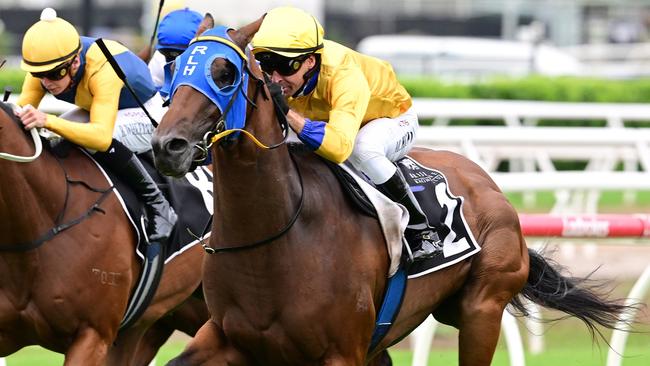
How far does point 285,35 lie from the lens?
440cm

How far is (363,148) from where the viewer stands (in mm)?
4840

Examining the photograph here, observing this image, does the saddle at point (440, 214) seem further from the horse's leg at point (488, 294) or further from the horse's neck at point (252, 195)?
the horse's neck at point (252, 195)

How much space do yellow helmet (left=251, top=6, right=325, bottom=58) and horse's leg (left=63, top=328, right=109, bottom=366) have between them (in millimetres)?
1415

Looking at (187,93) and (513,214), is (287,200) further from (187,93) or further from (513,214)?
(513,214)

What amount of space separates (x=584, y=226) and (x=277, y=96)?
9.37 ft

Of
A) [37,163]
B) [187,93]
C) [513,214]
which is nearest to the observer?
[187,93]

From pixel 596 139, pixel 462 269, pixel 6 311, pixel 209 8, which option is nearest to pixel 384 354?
pixel 462 269

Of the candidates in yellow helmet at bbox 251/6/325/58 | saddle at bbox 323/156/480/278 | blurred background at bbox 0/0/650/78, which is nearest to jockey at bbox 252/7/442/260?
yellow helmet at bbox 251/6/325/58

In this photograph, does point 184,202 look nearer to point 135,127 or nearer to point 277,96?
point 135,127

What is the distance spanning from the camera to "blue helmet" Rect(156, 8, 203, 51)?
20.2 ft

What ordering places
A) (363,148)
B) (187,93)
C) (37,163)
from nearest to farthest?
1. (187,93)
2. (363,148)
3. (37,163)

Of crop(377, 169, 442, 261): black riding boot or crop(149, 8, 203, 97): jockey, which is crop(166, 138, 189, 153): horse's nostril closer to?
crop(377, 169, 442, 261): black riding boot

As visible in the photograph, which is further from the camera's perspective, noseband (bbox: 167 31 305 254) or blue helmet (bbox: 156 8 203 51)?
blue helmet (bbox: 156 8 203 51)

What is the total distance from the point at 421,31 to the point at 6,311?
2475 centimetres
